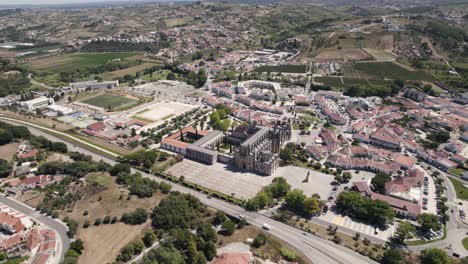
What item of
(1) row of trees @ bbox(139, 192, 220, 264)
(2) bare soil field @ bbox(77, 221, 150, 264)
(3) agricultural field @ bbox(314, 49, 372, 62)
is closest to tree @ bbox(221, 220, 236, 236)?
(1) row of trees @ bbox(139, 192, 220, 264)

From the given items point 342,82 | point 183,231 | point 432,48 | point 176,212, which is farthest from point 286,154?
point 432,48

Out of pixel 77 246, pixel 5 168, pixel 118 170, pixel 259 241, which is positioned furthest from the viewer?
pixel 5 168

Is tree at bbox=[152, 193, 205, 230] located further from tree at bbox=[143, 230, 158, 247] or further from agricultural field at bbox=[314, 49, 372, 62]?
agricultural field at bbox=[314, 49, 372, 62]

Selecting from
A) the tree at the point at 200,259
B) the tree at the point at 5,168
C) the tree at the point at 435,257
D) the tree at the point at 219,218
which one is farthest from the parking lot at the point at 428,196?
the tree at the point at 5,168

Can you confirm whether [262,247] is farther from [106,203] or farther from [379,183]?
[106,203]

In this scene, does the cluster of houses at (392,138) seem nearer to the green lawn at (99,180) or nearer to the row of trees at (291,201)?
the row of trees at (291,201)
